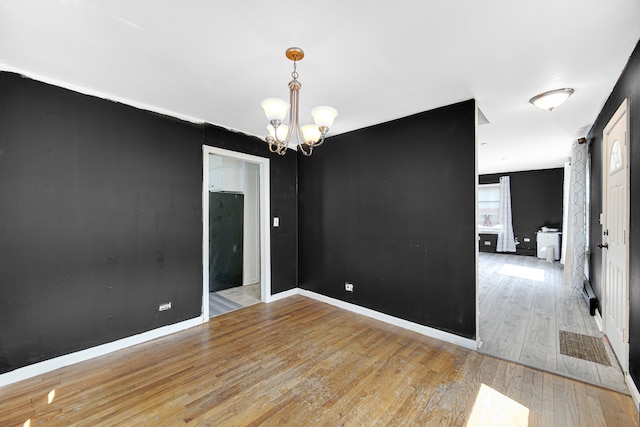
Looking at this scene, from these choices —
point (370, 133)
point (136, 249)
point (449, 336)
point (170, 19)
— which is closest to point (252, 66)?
point (170, 19)

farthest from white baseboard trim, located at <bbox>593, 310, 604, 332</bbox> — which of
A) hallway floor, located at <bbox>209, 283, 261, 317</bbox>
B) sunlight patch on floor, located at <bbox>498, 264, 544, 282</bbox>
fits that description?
hallway floor, located at <bbox>209, 283, 261, 317</bbox>

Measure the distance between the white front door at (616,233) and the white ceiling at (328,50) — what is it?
0.49 m

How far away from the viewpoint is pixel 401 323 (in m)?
3.25

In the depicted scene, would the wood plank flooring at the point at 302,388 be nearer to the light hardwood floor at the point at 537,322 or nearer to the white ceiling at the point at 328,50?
the light hardwood floor at the point at 537,322

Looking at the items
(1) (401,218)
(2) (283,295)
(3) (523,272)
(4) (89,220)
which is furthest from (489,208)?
(4) (89,220)

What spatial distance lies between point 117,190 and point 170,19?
187 centimetres

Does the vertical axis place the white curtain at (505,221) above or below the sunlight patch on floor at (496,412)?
above

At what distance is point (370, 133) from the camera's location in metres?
3.57

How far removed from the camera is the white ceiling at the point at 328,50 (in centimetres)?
154

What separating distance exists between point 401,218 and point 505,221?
6.39 meters

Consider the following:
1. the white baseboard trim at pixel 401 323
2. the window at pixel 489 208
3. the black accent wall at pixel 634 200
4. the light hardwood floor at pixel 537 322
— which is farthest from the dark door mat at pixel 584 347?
the window at pixel 489 208

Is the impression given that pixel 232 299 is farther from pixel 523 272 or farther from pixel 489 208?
pixel 489 208

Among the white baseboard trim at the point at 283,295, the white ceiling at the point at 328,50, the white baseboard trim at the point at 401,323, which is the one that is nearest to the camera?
the white ceiling at the point at 328,50

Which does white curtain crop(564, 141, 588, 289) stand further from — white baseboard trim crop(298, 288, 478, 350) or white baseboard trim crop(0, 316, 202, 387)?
white baseboard trim crop(0, 316, 202, 387)
